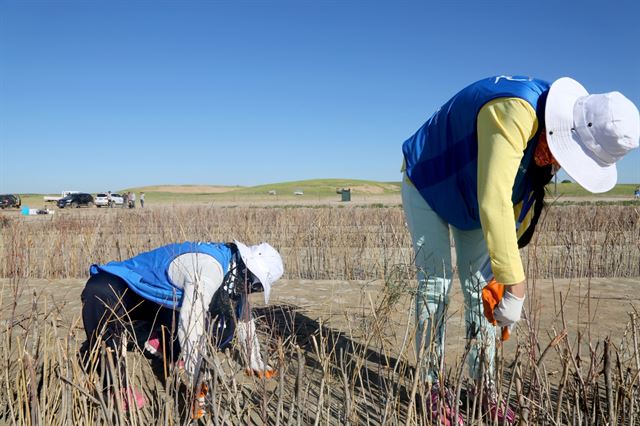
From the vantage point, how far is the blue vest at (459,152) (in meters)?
1.68

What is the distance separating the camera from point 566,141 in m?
1.61

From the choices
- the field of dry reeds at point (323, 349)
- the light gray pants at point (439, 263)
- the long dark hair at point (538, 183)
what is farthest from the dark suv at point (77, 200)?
the long dark hair at point (538, 183)

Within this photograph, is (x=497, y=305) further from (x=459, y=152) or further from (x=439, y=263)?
(x=459, y=152)

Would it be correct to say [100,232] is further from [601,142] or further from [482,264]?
[601,142]

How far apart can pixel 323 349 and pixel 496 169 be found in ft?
2.61

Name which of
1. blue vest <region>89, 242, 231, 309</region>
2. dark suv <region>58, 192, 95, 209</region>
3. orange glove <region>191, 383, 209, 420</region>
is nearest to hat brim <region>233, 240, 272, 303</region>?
blue vest <region>89, 242, 231, 309</region>

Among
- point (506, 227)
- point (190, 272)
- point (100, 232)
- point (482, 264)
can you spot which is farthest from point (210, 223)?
point (506, 227)

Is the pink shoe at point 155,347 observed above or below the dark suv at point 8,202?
below

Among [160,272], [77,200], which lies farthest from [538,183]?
[77,200]

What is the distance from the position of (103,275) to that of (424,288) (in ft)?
4.88

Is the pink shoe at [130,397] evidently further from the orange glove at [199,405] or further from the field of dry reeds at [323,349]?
the orange glove at [199,405]

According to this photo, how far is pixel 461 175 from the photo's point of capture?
1883mm

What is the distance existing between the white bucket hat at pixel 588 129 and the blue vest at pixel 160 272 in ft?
4.87

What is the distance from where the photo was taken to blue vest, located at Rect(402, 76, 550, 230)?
1.68 metres
